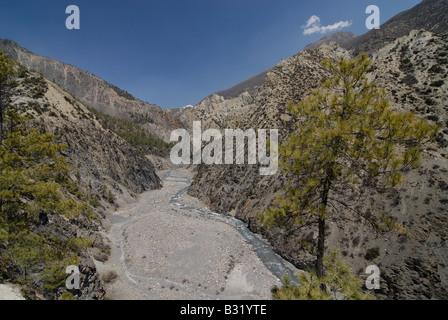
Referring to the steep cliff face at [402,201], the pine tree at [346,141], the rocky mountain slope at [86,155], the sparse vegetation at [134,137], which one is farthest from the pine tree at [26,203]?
the sparse vegetation at [134,137]

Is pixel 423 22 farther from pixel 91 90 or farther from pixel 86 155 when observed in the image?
pixel 91 90

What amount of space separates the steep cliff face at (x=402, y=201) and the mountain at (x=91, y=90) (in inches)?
4624

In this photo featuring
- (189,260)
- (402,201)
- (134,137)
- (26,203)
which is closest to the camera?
(26,203)

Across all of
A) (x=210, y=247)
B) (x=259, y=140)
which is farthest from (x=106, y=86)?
(x=210, y=247)

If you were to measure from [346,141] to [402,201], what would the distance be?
45.5 feet

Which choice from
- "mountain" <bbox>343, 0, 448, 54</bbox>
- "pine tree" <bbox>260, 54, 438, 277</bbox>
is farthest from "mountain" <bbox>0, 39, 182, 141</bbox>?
"pine tree" <bbox>260, 54, 438, 277</bbox>

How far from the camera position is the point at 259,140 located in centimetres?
3966

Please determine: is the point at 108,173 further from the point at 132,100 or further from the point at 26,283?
the point at 132,100

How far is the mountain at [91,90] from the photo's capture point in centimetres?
13062

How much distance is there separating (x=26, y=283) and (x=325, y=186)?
11917 millimetres

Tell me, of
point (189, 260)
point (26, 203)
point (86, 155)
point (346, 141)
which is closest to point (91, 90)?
point (86, 155)

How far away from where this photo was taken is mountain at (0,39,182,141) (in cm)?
13062

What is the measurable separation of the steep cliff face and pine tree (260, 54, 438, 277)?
1.31 meters

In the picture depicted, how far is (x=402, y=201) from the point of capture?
16250 mm
